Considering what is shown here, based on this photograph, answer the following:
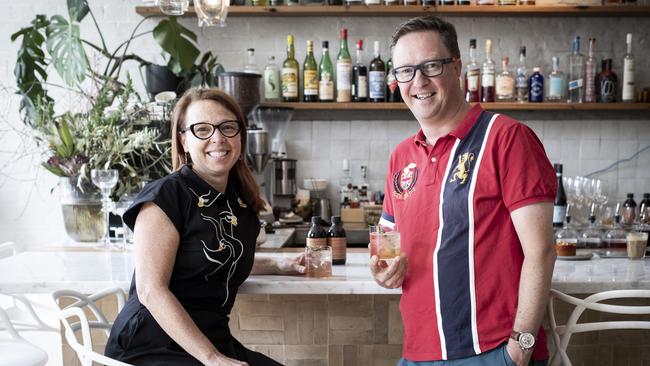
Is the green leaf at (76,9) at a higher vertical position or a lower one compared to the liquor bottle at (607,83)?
higher

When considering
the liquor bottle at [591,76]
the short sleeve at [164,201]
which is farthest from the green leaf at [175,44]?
the liquor bottle at [591,76]

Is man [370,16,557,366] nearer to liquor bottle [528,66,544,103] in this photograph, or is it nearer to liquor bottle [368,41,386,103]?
liquor bottle [368,41,386,103]

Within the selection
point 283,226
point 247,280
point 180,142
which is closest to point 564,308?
point 247,280

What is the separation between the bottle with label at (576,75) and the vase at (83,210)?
2996 mm

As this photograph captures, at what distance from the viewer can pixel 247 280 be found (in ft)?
6.58

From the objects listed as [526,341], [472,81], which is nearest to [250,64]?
[472,81]

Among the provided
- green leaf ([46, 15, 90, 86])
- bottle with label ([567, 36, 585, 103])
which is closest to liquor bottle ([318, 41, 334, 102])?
green leaf ([46, 15, 90, 86])

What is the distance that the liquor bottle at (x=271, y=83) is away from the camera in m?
4.21

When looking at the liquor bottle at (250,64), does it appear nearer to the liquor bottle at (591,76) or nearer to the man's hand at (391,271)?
the liquor bottle at (591,76)

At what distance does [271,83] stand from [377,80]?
70cm

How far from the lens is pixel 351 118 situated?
4.41 meters

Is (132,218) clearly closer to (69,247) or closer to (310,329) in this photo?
(310,329)

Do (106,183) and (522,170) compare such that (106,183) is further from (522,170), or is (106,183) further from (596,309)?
(596,309)

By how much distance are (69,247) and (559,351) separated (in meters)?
2.05
